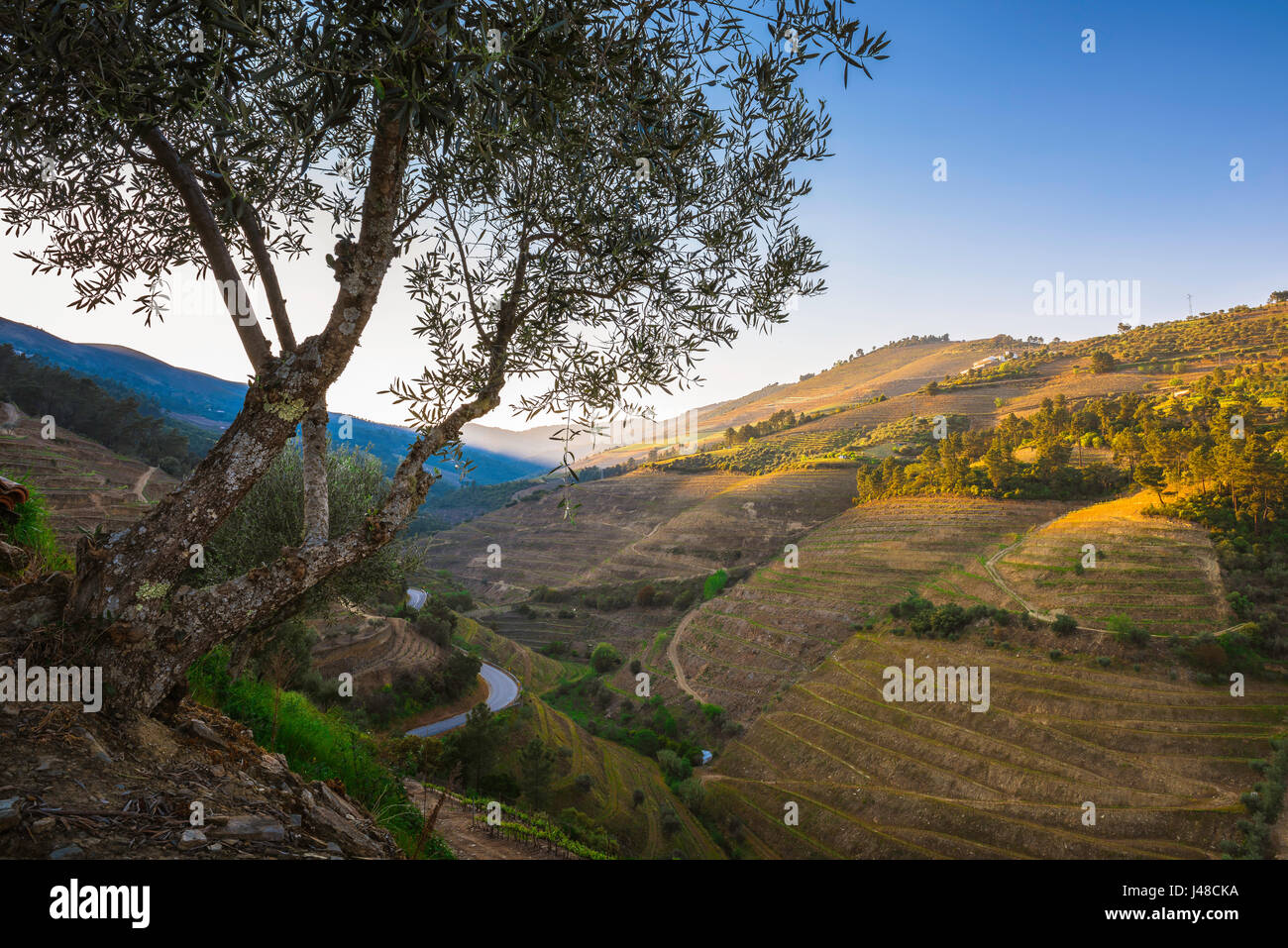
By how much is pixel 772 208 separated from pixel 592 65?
8.88 ft

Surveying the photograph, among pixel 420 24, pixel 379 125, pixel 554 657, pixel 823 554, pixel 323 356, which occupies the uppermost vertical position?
pixel 379 125

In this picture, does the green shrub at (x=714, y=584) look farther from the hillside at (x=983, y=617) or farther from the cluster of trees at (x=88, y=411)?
the cluster of trees at (x=88, y=411)

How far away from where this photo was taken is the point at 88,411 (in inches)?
2078

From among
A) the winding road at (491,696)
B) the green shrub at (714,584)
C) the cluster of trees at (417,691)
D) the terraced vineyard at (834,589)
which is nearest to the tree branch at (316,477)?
the winding road at (491,696)

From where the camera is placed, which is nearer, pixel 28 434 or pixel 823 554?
pixel 28 434

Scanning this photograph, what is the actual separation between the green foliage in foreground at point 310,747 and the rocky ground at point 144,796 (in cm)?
237

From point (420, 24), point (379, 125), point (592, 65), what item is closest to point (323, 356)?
point (379, 125)

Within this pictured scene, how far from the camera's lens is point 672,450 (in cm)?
13900

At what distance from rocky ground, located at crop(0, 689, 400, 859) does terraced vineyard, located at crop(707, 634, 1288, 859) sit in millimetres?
38843

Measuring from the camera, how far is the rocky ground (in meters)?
2.51

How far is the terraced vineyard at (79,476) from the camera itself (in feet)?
103
